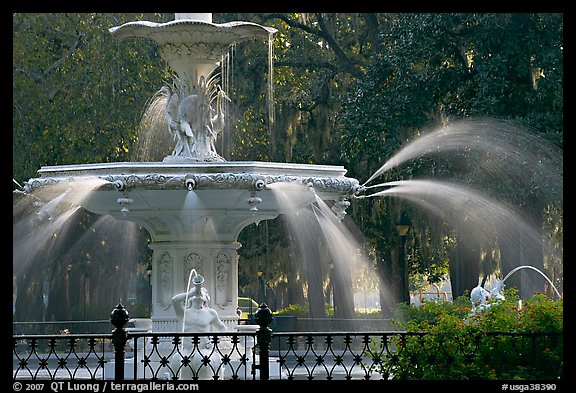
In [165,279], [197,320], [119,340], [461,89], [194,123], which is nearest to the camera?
[119,340]

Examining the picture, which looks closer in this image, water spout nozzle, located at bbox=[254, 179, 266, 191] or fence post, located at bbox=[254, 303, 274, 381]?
fence post, located at bbox=[254, 303, 274, 381]

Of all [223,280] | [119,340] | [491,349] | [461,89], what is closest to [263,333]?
[119,340]

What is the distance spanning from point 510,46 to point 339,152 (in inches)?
241

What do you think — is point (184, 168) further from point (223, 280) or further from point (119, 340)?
point (119, 340)

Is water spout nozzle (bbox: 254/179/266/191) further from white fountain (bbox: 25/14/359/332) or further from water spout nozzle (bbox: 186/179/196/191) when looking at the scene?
water spout nozzle (bbox: 186/179/196/191)

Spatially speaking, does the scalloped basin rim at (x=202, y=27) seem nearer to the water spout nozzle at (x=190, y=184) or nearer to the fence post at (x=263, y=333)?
the water spout nozzle at (x=190, y=184)

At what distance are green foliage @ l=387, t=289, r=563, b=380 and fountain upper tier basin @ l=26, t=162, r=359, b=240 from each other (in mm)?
3034

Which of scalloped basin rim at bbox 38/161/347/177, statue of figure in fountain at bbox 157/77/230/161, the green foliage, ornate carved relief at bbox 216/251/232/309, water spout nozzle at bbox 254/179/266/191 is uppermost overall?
statue of figure in fountain at bbox 157/77/230/161

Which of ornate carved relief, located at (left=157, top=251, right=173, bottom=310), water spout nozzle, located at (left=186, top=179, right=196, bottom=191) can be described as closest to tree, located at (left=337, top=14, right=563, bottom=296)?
ornate carved relief, located at (left=157, top=251, right=173, bottom=310)

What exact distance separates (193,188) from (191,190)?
0.19 feet

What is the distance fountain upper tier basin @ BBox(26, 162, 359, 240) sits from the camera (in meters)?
16.4

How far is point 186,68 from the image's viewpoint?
18156mm

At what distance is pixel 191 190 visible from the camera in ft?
54.0

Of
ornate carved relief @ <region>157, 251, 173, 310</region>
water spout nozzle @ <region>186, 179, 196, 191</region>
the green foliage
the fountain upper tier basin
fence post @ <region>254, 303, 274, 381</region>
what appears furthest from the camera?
ornate carved relief @ <region>157, 251, 173, 310</region>
